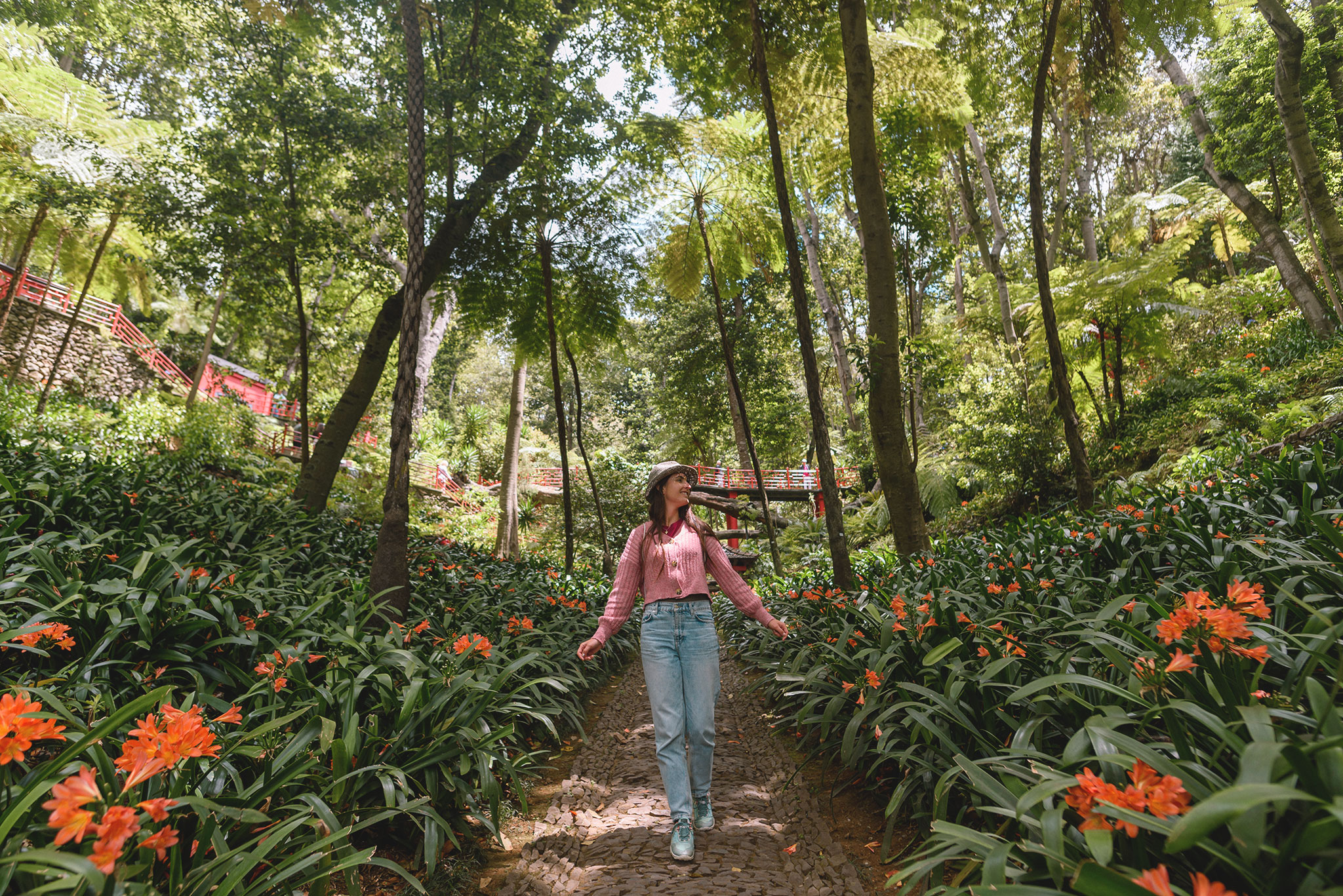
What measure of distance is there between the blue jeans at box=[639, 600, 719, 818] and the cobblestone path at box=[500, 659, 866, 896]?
0.25 metres

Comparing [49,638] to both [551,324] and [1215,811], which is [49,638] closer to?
[1215,811]

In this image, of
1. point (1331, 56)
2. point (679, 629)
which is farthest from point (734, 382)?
point (1331, 56)

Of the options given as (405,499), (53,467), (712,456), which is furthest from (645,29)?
(712,456)

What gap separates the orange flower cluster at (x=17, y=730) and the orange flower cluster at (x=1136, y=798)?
1.78 meters

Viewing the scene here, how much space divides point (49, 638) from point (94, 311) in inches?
560

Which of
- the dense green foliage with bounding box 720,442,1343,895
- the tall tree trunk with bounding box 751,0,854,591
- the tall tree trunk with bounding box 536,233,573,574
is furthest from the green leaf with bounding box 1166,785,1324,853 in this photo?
the tall tree trunk with bounding box 536,233,573,574

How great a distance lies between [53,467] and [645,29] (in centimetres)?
641

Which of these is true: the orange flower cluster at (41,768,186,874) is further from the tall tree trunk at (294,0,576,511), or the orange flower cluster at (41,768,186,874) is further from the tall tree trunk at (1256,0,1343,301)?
the tall tree trunk at (1256,0,1343,301)

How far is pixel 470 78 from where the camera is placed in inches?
227

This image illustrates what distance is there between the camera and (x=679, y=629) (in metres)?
2.56

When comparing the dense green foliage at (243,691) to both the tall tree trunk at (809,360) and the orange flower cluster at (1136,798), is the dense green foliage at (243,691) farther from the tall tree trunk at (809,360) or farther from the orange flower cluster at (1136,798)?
the tall tree trunk at (809,360)

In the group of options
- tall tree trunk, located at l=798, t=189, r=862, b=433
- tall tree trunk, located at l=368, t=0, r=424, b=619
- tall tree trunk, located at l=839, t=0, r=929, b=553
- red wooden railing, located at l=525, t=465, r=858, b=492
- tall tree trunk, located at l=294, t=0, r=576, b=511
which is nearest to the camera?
tall tree trunk, located at l=368, t=0, r=424, b=619

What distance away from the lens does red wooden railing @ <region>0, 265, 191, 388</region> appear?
1113cm

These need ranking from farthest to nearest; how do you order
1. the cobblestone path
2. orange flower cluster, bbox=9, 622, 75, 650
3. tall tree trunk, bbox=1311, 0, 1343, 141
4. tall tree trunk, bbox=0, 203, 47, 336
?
tall tree trunk, bbox=0, 203, 47, 336, tall tree trunk, bbox=1311, 0, 1343, 141, the cobblestone path, orange flower cluster, bbox=9, 622, 75, 650
